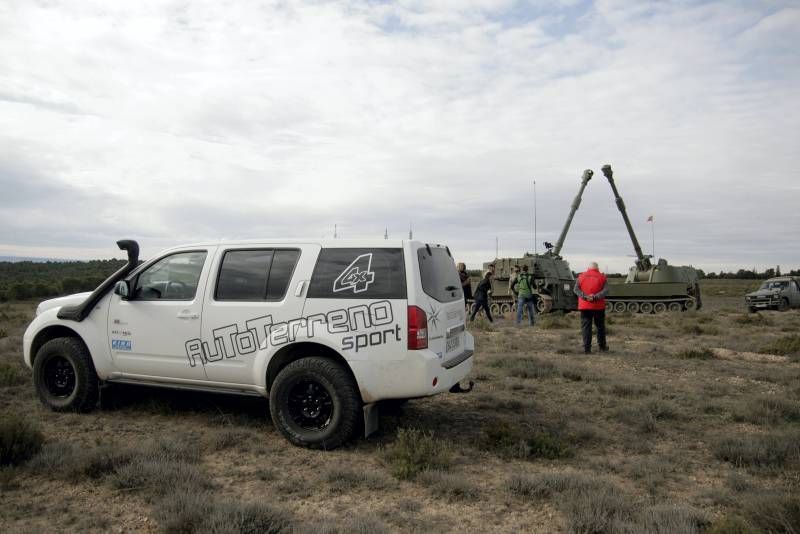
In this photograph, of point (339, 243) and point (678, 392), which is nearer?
point (339, 243)

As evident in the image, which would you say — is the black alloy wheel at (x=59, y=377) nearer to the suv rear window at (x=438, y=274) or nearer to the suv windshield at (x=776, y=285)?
the suv rear window at (x=438, y=274)

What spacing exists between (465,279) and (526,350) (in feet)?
13.5

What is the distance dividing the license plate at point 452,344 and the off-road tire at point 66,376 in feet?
11.9

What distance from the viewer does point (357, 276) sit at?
205 inches

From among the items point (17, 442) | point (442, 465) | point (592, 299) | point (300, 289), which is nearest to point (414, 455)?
point (442, 465)

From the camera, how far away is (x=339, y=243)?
542 cm

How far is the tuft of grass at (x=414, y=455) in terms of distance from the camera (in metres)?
4.61

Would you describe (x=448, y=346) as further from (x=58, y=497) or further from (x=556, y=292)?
(x=556, y=292)

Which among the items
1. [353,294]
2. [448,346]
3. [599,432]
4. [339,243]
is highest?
[339,243]

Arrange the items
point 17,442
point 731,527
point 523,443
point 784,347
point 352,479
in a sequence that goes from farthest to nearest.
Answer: point 784,347 < point 523,443 < point 17,442 < point 352,479 < point 731,527

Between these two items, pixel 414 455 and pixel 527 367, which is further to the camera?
pixel 527 367

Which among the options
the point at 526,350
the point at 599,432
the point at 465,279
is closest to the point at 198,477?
the point at 599,432

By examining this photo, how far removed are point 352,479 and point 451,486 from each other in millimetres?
733

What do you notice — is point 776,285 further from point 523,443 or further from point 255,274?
point 255,274
